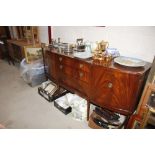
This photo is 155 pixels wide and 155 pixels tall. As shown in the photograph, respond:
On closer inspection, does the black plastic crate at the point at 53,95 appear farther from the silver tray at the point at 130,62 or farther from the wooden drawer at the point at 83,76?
the silver tray at the point at 130,62

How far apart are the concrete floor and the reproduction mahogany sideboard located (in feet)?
1.55

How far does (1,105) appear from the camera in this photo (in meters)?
2.35

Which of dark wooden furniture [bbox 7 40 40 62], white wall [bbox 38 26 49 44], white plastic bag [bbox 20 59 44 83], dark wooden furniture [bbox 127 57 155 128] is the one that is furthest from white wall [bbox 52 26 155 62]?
dark wooden furniture [bbox 7 40 40 62]

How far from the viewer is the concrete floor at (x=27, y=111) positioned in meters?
1.95

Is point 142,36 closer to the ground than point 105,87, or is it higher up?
higher up

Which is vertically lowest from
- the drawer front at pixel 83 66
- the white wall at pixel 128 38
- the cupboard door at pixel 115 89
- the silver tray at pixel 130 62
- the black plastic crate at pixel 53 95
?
the black plastic crate at pixel 53 95

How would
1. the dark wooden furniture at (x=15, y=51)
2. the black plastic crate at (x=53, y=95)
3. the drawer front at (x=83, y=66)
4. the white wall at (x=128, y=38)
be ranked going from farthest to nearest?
the dark wooden furniture at (x=15, y=51) → the black plastic crate at (x=53, y=95) → the drawer front at (x=83, y=66) → the white wall at (x=128, y=38)

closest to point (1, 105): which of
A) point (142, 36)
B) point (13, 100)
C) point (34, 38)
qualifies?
point (13, 100)

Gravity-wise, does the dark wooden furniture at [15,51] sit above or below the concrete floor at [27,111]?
above

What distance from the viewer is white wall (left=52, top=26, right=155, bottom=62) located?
1.52 m

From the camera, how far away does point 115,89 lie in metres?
1.49

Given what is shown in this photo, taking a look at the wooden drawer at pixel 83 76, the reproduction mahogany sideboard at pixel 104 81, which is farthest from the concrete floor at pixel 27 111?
the wooden drawer at pixel 83 76
